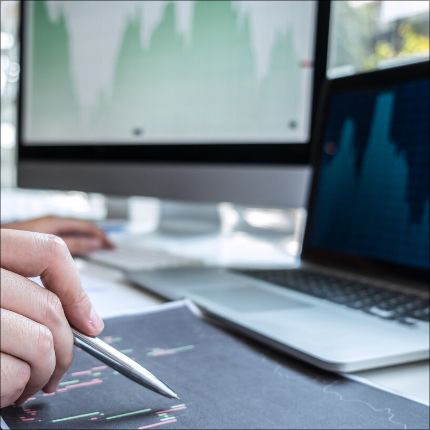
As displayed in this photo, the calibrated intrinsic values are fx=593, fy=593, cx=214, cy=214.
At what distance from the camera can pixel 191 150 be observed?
2.88 feet

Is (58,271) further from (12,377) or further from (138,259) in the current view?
(138,259)

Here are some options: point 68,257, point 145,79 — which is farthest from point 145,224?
point 68,257

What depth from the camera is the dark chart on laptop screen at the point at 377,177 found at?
586 millimetres

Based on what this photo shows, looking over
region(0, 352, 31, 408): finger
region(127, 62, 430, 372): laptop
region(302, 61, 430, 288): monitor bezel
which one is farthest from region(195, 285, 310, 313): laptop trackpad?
region(0, 352, 31, 408): finger

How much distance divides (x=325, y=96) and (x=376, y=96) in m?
0.09

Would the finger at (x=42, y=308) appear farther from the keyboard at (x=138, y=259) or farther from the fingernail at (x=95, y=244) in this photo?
the fingernail at (x=95, y=244)

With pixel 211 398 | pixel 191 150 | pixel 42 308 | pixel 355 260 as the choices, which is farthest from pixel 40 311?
pixel 191 150

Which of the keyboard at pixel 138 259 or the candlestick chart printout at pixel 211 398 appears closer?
the candlestick chart printout at pixel 211 398

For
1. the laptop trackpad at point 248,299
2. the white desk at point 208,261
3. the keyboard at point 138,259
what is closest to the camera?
the white desk at point 208,261

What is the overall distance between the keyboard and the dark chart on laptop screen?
0.55ft

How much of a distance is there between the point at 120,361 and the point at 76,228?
520mm

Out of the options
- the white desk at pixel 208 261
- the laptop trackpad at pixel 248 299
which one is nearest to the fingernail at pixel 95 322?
the white desk at pixel 208 261

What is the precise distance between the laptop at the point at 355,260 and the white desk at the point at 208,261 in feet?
0.04

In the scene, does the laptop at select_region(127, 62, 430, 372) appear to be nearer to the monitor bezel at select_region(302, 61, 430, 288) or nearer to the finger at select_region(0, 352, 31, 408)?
the monitor bezel at select_region(302, 61, 430, 288)
